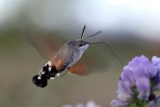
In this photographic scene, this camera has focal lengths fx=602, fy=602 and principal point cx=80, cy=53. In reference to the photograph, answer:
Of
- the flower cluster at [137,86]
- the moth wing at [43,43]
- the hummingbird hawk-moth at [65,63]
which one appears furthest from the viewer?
the moth wing at [43,43]

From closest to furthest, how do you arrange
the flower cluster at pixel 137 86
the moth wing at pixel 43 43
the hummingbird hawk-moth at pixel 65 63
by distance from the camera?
the flower cluster at pixel 137 86 < the hummingbird hawk-moth at pixel 65 63 < the moth wing at pixel 43 43

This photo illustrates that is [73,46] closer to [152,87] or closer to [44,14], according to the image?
[152,87]

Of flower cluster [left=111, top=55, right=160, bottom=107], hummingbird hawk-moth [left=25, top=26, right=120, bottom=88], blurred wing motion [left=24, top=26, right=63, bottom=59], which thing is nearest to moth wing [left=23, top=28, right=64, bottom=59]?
blurred wing motion [left=24, top=26, right=63, bottom=59]

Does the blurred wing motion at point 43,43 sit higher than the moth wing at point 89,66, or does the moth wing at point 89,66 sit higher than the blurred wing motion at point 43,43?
the blurred wing motion at point 43,43

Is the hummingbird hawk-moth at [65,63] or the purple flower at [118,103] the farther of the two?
the hummingbird hawk-moth at [65,63]

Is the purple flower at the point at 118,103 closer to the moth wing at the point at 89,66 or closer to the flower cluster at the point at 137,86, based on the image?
the flower cluster at the point at 137,86

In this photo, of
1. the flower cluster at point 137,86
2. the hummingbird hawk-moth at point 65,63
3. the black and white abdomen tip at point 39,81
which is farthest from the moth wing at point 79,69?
the flower cluster at point 137,86

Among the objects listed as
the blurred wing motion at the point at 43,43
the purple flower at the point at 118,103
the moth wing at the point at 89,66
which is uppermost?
the blurred wing motion at the point at 43,43

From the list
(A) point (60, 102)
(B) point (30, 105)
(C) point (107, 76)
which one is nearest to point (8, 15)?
(C) point (107, 76)

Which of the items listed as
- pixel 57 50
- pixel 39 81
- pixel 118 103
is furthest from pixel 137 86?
pixel 57 50
